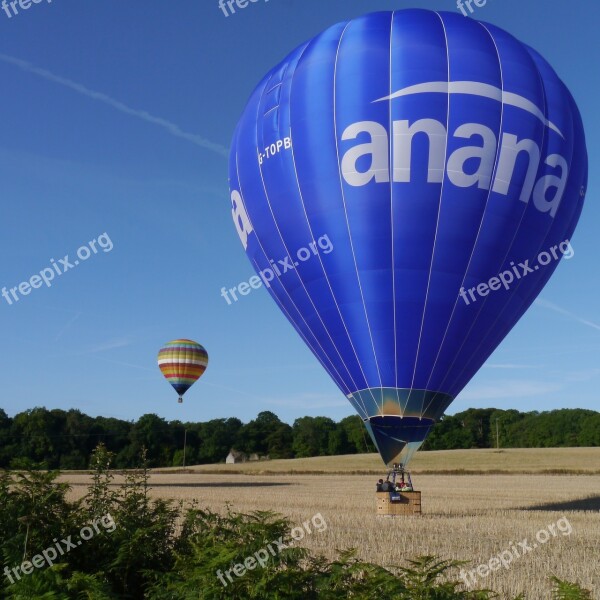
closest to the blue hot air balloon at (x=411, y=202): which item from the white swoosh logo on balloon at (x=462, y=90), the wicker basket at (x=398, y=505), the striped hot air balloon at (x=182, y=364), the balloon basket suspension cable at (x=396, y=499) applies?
the white swoosh logo on balloon at (x=462, y=90)

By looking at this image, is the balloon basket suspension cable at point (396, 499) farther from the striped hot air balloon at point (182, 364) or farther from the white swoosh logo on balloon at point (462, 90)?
the striped hot air balloon at point (182, 364)

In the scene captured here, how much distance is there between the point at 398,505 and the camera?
19281 millimetres

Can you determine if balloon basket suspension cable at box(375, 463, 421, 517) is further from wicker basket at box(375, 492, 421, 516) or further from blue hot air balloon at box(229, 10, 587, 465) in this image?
blue hot air balloon at box(229, 10, 587, 465)

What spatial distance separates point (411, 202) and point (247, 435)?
342 ft

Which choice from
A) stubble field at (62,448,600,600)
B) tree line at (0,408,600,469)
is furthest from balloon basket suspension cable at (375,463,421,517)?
tree line at (0,408,600,469)

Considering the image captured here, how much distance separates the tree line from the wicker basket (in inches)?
3361

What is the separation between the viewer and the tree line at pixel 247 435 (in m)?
106

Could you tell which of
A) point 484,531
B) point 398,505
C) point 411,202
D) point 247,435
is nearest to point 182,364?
point 398,505

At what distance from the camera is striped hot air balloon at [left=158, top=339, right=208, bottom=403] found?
5353 cm

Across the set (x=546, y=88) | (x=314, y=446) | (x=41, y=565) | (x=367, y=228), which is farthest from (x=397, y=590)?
(x=314, y=446)

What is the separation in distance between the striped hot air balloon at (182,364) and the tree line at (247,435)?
4959cm

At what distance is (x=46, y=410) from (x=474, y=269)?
104210mm

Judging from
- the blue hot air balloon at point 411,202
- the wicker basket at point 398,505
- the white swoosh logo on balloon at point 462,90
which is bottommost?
the wicker basket at point 398,505

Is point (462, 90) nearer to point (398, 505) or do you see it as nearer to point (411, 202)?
point (411, 202)
